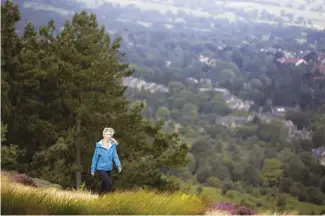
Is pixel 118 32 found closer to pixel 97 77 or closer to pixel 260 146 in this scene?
pixel 260 146

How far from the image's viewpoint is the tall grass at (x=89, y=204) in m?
6.34

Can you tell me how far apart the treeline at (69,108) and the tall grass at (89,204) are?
1101cm

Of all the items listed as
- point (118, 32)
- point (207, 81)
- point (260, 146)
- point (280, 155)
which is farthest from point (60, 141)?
point (207, 81)

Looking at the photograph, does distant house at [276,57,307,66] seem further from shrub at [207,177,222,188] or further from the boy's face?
the boy's face

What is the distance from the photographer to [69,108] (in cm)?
2086

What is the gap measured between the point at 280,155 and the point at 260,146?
1016 centimetres

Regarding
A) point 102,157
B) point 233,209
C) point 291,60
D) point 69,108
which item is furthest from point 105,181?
point 291,60

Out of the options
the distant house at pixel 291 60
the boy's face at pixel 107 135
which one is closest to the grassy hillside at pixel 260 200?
the distant house at pixel 291 60

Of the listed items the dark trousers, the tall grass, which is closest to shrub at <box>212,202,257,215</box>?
the tall grass

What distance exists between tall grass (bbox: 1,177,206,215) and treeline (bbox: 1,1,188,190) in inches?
433

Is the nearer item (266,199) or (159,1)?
(266,199)

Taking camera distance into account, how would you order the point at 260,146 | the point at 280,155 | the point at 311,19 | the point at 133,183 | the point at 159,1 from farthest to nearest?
the point at 159,1 → the point at 260,146 → the point at 280,155 → the point at 311,19 → the point at 133,183

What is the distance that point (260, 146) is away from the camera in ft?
364

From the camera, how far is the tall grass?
6.34 meters
